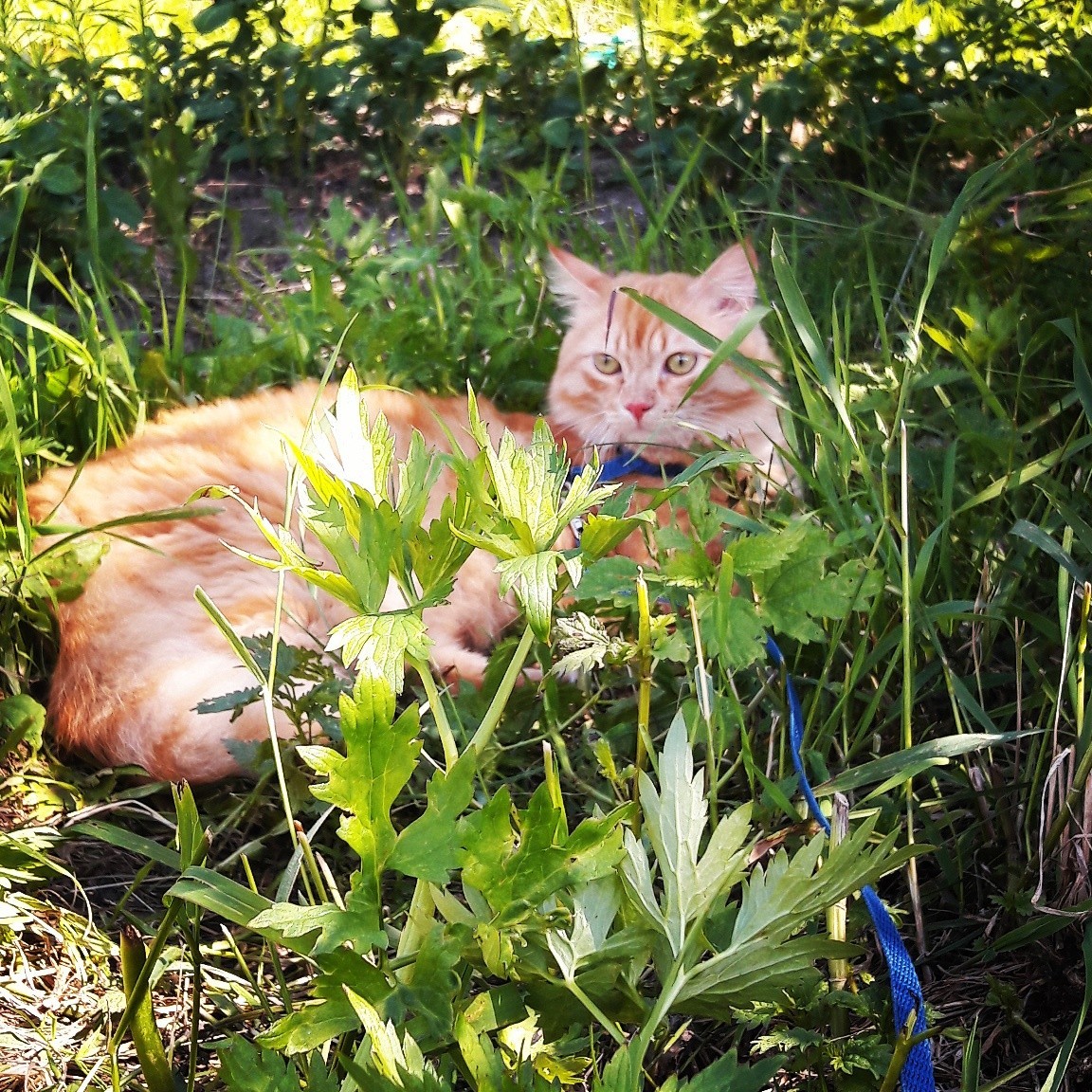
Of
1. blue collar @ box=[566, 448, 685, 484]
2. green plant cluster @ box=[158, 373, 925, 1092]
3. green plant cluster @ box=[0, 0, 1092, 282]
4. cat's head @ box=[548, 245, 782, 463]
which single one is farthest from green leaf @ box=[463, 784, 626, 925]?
green plant cluster @ box=[0, 0, 1092, 282]

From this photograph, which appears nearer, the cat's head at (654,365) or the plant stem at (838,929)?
the plant stem at (838,929)

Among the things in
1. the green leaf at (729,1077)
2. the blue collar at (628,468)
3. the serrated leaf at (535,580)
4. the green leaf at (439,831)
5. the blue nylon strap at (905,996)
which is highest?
the serrated leaf at (535,580)

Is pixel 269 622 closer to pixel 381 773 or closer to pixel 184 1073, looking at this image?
pixel 184 1073

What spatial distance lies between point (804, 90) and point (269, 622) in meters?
2.42

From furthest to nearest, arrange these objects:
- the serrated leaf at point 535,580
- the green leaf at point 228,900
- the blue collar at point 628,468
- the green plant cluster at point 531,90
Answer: the green plant cluster at point 531,90, the blue collar at point 628,468, the green leaf at point 228,900, the serrated leaf at point 535,580

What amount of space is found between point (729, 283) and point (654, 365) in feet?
0.71

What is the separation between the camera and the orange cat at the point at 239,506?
58.1 inches

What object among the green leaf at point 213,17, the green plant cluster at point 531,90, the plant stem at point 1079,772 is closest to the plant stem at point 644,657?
the plant stem at point 1079,772

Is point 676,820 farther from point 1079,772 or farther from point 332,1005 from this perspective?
point 1079,772

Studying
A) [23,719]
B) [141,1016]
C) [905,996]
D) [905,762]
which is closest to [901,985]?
[905,996]

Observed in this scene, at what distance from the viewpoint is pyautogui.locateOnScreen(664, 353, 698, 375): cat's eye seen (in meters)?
2.20

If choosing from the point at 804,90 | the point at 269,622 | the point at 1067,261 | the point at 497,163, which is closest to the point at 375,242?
the point at 497,163

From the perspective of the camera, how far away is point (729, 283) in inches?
83.6

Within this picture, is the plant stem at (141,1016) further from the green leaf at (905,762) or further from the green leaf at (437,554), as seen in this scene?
the green leaf at (905,762)
